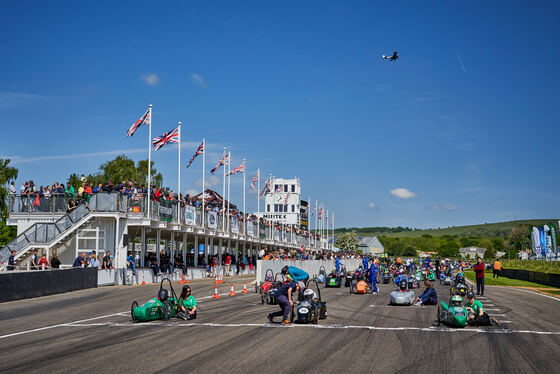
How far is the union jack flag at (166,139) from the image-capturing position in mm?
38125

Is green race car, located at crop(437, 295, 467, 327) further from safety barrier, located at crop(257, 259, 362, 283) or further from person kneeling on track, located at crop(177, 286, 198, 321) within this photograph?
safety barrier, located at crop(257, 259, 362, 283)

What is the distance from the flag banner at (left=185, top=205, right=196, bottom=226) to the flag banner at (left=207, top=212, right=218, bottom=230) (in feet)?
8.85

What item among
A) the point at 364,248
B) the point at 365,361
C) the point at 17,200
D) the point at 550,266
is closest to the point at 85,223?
the point at 17,200

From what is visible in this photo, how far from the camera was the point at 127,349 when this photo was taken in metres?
12.3

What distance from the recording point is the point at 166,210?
39406 millimetres

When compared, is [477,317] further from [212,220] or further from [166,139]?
[212,220]

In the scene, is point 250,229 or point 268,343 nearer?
point 268,343

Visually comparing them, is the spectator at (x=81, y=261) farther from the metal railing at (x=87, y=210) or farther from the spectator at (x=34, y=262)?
the metal railing at (x=87, y=210)

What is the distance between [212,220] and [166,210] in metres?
7.71

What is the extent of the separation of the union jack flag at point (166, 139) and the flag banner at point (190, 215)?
5741mm

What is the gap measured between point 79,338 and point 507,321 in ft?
39.9

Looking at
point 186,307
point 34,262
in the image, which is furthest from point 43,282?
point 186,307

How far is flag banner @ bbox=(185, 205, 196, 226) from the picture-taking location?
42.3 metres

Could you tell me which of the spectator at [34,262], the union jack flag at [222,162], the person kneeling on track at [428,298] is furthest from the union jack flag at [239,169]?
the person kneeling on track at [428,298]
